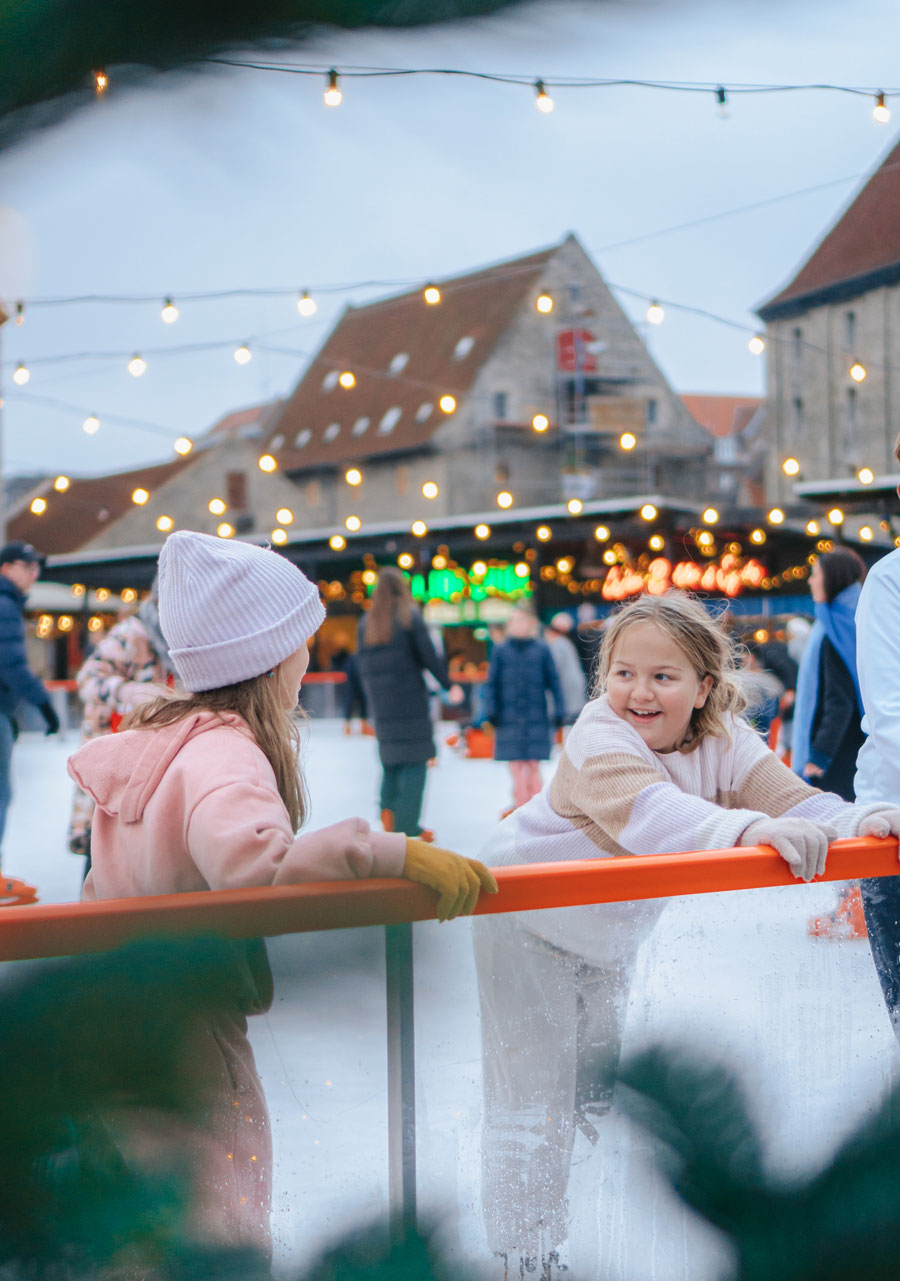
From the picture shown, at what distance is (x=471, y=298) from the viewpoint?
3619 cm

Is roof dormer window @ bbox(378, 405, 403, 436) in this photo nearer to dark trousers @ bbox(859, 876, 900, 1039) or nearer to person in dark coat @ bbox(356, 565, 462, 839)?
person in dark coat @ bbox(356, 565, 462, 839)

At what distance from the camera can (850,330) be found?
29219mm

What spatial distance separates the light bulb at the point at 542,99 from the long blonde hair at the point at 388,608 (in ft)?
11.5

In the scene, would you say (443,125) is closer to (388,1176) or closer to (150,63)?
(150,63)

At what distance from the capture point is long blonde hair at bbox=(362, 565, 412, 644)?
6539 mm

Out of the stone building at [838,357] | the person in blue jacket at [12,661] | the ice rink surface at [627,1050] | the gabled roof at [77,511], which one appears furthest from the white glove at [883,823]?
the gabled roof at [77,511]

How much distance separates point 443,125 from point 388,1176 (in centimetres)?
228

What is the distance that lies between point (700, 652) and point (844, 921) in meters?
0.56

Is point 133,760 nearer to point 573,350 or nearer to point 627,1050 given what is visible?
point 627,1050

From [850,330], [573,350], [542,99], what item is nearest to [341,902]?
[542,99]

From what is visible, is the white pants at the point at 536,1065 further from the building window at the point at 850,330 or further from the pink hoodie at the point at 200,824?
the building window at the point at 850,330

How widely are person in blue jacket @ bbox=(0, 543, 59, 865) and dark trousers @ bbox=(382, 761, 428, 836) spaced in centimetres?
184

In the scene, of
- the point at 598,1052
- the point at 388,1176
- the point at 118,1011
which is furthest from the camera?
the point at 598,1052

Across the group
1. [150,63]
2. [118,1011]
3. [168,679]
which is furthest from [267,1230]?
[168,679]
